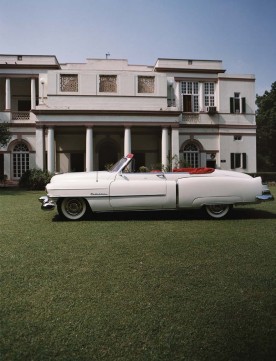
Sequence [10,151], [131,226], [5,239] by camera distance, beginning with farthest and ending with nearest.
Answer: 1. [10,151]
2. [131,226]
3. [5,239]

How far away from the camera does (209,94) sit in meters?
26.8

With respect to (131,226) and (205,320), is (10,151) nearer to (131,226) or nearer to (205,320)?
(131,226)

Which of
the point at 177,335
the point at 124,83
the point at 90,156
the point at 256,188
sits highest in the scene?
the point at 124,83

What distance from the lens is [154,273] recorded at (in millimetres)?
3693

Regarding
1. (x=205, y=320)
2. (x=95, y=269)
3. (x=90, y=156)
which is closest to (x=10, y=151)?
(x=90, y=156)

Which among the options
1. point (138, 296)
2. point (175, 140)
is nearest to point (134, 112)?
point (175, 140)

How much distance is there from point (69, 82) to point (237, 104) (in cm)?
1361

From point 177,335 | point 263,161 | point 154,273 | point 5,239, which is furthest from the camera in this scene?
point 263,161

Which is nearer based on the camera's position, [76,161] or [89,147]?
[89,147]

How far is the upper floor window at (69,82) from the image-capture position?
74.0 feet

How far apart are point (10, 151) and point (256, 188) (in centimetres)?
2203

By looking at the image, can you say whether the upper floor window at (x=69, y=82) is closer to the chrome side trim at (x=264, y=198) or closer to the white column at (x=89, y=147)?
the white column at (x=89, y=147)

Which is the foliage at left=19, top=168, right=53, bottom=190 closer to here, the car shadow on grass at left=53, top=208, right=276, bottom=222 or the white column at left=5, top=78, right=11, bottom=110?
the white column at left=5, top=78, right=11, bottom=110

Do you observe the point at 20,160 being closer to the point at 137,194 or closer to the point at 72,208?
the point at 72,208
